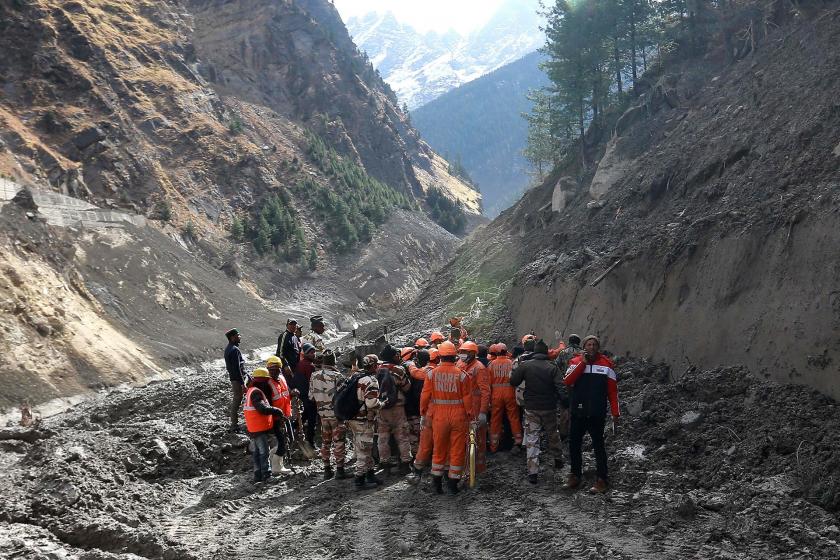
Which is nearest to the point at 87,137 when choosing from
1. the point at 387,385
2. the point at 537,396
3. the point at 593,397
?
the point at 387,385

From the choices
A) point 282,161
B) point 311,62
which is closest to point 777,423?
point 282,161

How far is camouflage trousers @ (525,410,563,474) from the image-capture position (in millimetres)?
9430

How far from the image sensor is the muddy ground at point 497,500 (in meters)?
6.95

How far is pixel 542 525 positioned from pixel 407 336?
17447mm

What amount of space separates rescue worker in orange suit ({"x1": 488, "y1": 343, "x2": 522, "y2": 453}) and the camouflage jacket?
2376 mm

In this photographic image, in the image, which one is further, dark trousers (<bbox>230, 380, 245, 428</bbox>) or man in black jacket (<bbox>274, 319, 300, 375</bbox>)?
man in black jacket (<bbox>274, 319, 300, 375</bbox>)

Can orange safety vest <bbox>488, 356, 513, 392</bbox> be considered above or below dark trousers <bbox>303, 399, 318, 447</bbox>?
above

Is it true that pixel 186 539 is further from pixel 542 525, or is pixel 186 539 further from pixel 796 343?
pixel 796 343

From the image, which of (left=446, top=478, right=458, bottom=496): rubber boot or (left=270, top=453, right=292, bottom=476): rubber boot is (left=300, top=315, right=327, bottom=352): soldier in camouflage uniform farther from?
(left=446, top=478, right=458, bottom=496): rubber boot

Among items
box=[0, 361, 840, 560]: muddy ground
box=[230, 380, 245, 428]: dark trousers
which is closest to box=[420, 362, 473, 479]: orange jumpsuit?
box=[0, 361, 840, 560]: muddy ground

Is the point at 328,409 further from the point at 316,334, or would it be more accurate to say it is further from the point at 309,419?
the point at 316,334

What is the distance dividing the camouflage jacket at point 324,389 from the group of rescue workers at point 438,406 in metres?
0.01

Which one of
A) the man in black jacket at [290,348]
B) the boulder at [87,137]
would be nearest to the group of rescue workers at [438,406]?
the man in black jacket at [290,348]

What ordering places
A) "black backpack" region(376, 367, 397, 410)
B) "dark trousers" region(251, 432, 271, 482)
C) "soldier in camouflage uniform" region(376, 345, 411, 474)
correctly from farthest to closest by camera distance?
1. "dark trousers" region(251, 432, 271, 482)
2. "soldier in camouflage uniform" region(376, 345, 411, 474)
3. "black backpack" region(376, 367, 397, 410)
